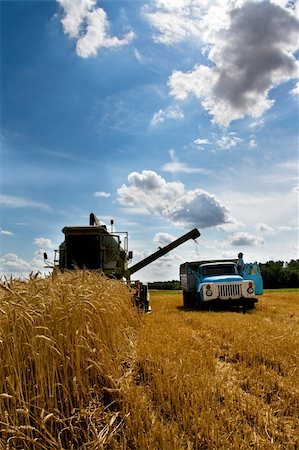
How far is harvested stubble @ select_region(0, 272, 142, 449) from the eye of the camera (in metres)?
3.12

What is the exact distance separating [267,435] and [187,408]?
2.26ft

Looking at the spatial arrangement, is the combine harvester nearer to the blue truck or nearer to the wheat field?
the blue truck

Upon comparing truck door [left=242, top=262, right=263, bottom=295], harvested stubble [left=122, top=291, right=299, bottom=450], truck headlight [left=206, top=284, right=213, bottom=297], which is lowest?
harvested stubble [left=122, top=291, right=299, bottom=450]

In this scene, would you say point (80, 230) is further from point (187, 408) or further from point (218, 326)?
point (187, 408)

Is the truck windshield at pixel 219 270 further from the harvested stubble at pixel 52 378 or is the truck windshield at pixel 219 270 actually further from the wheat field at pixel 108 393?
the harvested stubble at pixel 52 378

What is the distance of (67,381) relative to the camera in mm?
3645

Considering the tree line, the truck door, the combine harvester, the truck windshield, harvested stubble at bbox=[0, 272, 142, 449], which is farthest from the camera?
the tree line

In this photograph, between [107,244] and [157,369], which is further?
[107,244]

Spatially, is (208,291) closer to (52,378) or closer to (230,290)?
(230,290)

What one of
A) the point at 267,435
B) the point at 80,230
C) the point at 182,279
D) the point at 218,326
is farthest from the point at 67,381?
the point at 182,279

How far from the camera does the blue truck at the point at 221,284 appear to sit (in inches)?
565

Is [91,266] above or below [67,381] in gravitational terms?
above

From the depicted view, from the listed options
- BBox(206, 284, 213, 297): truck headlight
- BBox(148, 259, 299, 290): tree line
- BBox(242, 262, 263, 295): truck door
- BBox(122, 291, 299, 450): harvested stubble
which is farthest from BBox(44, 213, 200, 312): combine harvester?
BBox(148, 259, 299, 290): tree line

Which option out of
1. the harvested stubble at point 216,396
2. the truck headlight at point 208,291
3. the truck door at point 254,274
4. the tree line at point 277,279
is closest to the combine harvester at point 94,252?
the truck headlight at point 208,291
